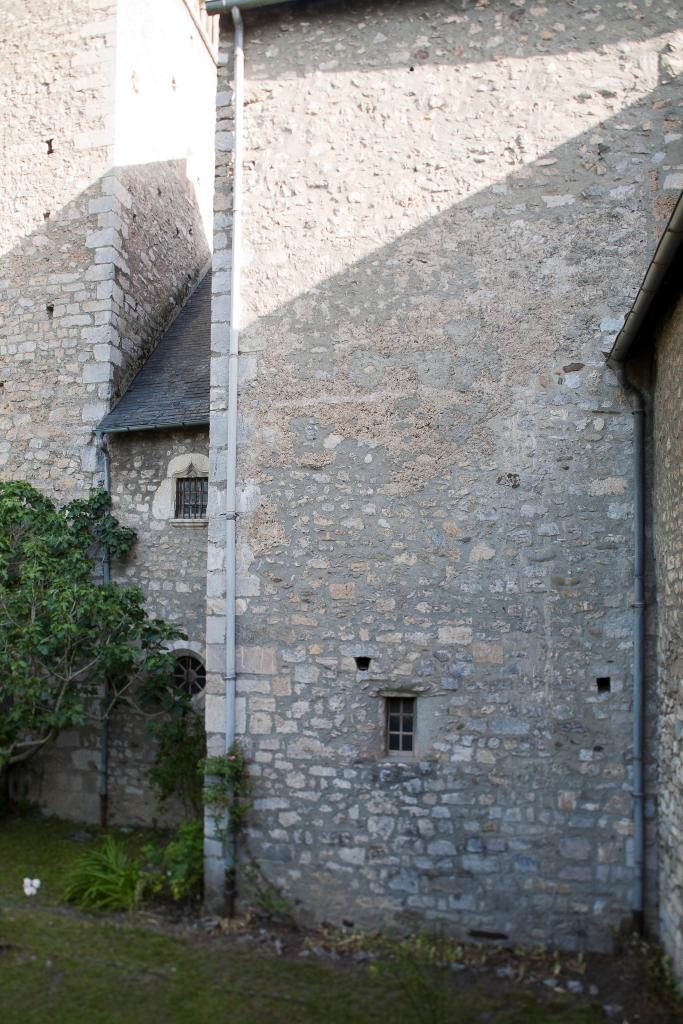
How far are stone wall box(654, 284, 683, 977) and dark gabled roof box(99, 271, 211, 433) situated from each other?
170 inches

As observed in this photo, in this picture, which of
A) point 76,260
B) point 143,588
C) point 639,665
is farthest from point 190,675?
point 76,260

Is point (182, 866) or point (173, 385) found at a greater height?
point (173, 385)

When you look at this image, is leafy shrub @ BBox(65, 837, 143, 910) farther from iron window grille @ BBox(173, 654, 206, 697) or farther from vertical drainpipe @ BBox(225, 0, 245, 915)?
iron window grille @ BBox(173, 654, 206, 697)

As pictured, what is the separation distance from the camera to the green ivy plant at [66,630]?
6.95 meters

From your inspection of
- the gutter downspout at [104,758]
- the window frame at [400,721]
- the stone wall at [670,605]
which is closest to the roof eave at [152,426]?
the gutter downspout at [104,758]

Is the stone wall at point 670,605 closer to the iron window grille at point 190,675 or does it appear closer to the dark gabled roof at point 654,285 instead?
the dark gabled roof at point 654,285

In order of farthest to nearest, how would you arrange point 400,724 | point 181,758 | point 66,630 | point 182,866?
point 181,758 < point 66,630 < point 182,866 < point 400,724

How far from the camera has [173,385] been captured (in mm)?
8586

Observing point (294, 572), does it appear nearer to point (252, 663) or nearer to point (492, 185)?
point (252, 663)

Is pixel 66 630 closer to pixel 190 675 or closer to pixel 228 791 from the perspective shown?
pixel 190 675

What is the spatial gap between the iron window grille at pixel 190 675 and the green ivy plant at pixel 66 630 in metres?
0.27

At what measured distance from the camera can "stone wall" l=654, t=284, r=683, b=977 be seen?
463cm

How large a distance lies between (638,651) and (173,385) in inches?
223

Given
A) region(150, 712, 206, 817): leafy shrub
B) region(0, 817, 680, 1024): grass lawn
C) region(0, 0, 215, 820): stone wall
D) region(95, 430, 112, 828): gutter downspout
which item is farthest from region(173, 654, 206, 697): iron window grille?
region(0, 817, 680, 1024): grass lawn
